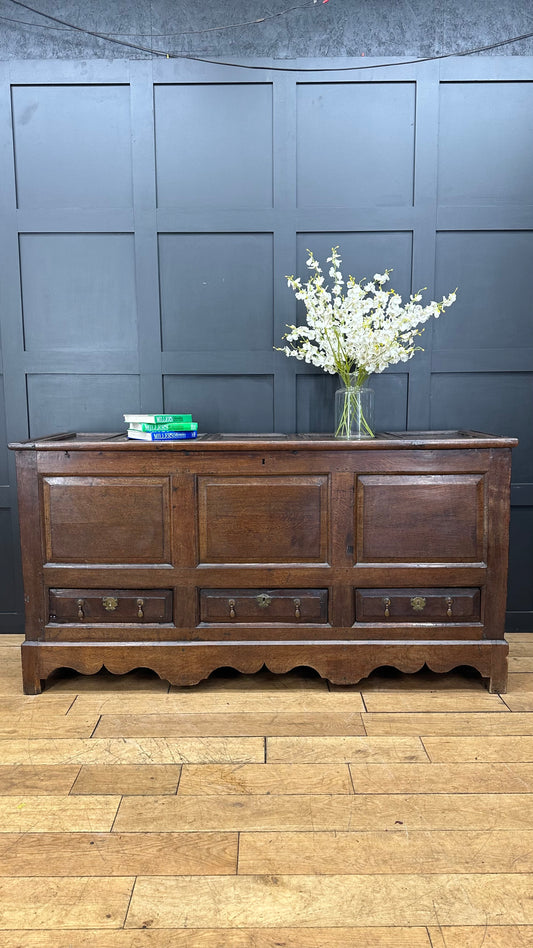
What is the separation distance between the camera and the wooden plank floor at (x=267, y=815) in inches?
52.3

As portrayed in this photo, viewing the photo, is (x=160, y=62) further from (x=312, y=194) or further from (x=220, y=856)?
(x=220, y=856)

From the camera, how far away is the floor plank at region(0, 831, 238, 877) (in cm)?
147

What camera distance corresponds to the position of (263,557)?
7.67 feet

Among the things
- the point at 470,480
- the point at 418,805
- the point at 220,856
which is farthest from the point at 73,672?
the point at 470,480

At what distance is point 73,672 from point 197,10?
8.84 ft

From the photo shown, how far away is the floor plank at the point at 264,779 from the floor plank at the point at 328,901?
32 cm

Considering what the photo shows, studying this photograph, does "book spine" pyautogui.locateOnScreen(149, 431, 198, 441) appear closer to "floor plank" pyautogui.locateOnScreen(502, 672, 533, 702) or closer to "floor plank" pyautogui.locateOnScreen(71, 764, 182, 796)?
"floor plank" pyautogui.locateOnScreen(71, 764, 182, 796)

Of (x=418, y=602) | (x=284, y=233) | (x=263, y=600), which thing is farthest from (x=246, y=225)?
(x=418, y=602)

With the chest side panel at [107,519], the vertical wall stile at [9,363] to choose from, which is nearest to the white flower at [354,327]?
the chest side panel at [107,519]

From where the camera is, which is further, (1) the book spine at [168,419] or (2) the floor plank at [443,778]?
(1) the book spine at [168,419]

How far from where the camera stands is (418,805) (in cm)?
169

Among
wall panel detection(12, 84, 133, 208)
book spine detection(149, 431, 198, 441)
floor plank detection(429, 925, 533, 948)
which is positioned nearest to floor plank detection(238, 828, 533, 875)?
floor plank detection(429, 925, 533, 948)

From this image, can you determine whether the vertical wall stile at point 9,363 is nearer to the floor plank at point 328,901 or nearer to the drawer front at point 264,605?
the drawer front at point 264,605

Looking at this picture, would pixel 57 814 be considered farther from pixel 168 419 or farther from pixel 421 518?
pixel 421 518
